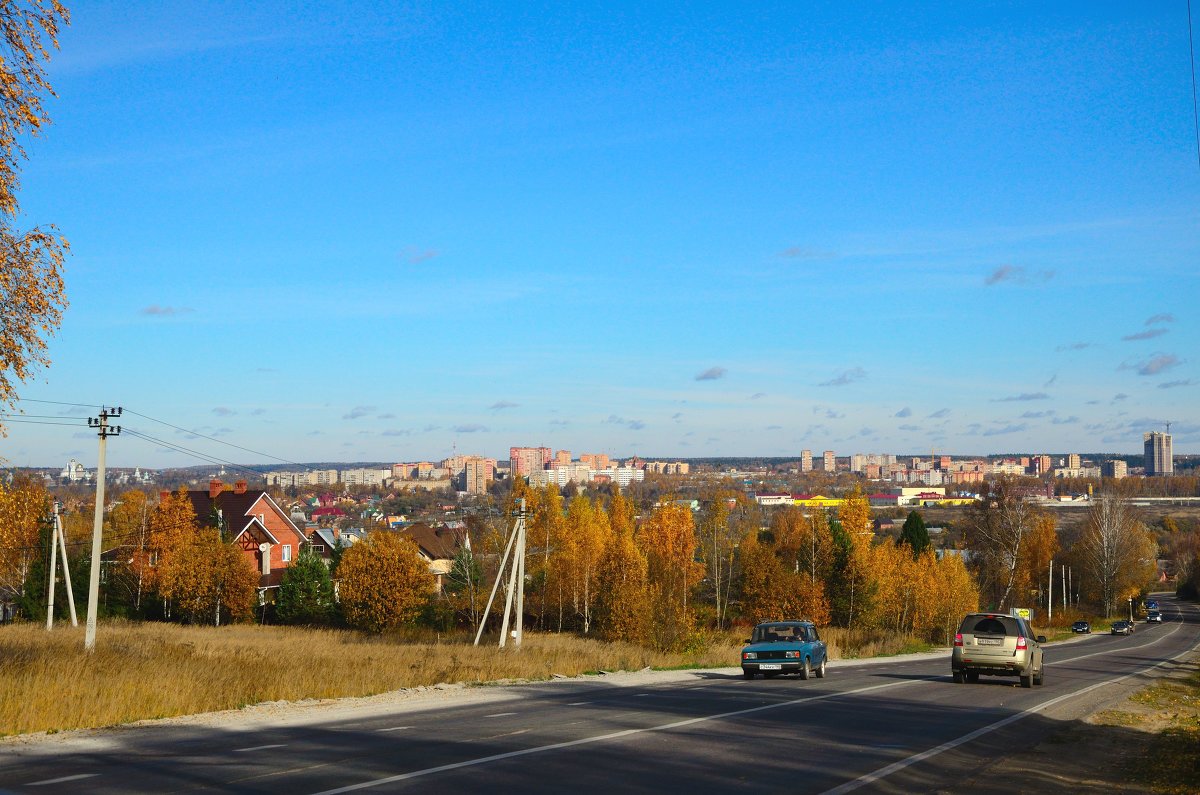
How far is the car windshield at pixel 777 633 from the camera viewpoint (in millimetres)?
29250

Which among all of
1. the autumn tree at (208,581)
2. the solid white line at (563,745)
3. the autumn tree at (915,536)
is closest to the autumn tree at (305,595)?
the autumn tree at (208,581)

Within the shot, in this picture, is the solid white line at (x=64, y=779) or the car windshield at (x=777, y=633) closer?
the solid white line at (x=64, y=779)

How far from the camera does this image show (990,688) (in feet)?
87.2

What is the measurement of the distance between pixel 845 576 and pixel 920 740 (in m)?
62.4

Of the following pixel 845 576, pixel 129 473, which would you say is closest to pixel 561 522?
pixel 845 576

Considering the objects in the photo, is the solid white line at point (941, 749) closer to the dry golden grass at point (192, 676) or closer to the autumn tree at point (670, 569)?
the dry golden grass at point (192, 676)

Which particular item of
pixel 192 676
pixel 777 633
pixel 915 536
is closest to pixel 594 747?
pixel 192 676

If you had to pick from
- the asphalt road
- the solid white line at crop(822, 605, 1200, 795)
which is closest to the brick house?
the asphalt road

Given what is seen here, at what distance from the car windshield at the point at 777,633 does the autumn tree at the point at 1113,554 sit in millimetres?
90681

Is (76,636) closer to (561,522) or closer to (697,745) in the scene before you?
(697,745)

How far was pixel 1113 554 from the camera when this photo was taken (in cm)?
11125

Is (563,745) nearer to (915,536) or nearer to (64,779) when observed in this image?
(64,779)

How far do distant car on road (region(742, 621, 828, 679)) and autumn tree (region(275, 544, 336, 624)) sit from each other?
135 feet

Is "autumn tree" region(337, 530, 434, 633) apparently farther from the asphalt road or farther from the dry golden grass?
the asphalt road
